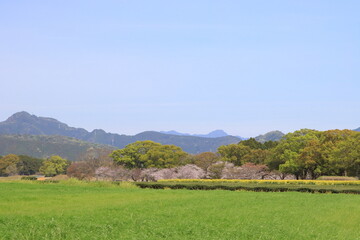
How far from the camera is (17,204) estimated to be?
91.0 ft

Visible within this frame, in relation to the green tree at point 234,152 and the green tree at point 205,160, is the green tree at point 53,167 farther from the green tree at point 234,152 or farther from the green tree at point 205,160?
the green tree at point 205,160

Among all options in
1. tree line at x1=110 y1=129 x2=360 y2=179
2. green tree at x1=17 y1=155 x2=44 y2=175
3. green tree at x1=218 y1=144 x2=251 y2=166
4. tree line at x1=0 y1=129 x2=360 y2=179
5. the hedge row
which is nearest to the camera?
the hedge row

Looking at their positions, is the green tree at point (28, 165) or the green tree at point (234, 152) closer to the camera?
the green tree at point (234, 152)

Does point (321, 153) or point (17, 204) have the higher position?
point (321, 153)

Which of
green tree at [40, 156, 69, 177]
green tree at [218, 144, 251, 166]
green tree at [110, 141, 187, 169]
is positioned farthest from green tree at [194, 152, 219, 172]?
green tree at [40, 156, 69, 177]

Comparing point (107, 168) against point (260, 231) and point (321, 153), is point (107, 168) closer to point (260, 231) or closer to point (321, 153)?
point (321, 153)

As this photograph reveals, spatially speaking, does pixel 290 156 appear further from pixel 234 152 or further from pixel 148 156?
pixel 148 156

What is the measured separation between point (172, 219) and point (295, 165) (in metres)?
50.3

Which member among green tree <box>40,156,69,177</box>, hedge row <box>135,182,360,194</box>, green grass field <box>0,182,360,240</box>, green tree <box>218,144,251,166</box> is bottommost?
green grass field <box>0,182,360,240</box>

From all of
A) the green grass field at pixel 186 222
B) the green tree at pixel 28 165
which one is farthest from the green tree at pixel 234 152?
the green tree at pixel 28 165

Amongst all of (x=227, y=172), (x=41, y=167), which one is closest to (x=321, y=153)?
(x=227, y=172)

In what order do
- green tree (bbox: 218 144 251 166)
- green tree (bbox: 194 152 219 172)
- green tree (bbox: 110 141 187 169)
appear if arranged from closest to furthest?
green tree (bbox: 194 152 219 172) → green tree (bbox: 110 141 187 169) → green tree (bbox: 218 144 251 166)

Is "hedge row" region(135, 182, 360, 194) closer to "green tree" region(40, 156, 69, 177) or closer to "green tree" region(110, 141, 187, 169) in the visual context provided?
"green tree" region(110, 141, 187, 169)

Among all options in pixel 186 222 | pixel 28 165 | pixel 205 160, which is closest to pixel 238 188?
pixel 186 222
